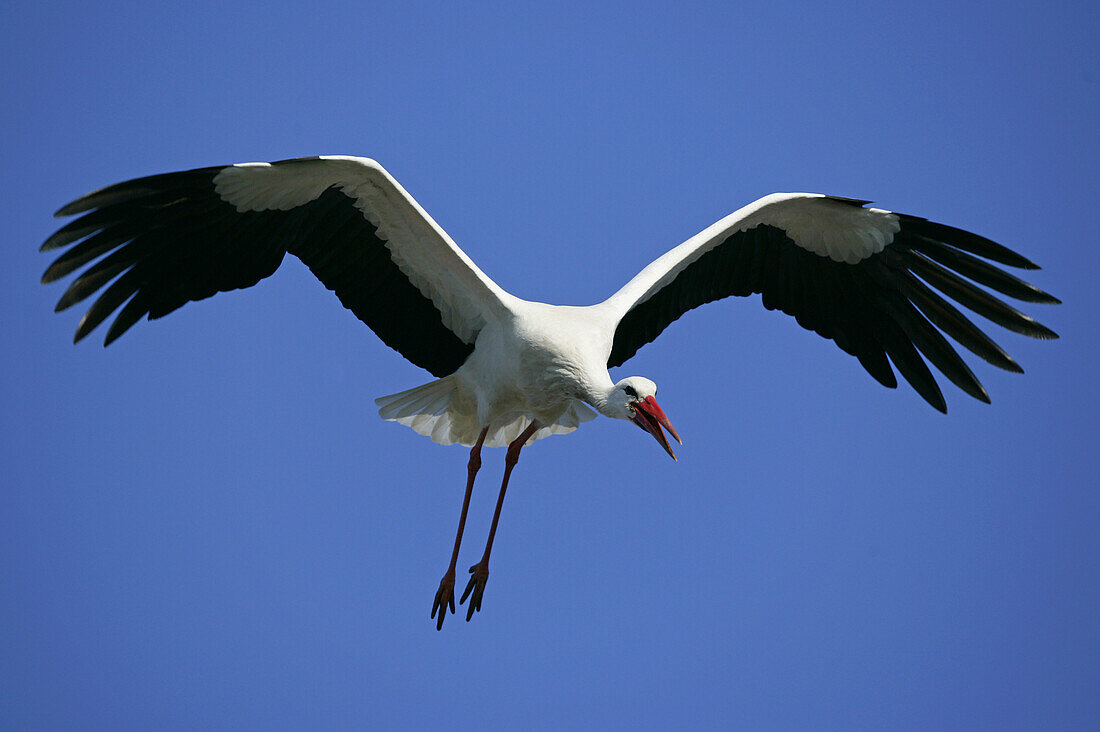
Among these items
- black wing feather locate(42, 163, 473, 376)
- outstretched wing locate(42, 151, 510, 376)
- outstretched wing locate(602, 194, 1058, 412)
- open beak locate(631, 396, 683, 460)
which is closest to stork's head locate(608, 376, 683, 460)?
open beak locate(631, 396, 683, 460)

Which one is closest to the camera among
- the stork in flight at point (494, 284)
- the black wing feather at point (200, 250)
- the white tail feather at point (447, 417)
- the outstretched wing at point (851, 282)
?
the black wing feather at point (200, 250)

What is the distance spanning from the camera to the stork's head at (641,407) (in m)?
6.62

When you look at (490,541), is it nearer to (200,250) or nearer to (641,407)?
(641,407)

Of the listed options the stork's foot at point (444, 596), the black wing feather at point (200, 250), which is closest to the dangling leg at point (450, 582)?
the stork's foot at point (444, 596)

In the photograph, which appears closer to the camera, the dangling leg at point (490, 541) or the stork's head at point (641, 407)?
the stork's head at point (641, 407)

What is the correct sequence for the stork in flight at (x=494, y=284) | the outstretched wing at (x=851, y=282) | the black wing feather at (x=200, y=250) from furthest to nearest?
1. the outstretched wing at (x=851, y=282)
2. the stork in flight at (x=494, y=284)
3. the black wing feather at (x=200, y=250)

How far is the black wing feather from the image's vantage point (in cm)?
630

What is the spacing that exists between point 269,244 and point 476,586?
2573mm

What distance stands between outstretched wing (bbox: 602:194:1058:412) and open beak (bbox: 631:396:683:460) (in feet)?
2.81

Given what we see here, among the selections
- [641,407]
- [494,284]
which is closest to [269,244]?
[494,284]

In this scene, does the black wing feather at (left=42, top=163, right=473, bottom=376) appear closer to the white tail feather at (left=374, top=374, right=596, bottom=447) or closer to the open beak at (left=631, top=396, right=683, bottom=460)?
the white tail feather at (left=374, top=374, right=596, bottom=447)

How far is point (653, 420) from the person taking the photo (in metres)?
6.64

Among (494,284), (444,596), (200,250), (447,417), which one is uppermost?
(200,250)

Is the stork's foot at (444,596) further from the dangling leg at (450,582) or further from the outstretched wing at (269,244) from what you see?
the outstretched wing at (269,244)
